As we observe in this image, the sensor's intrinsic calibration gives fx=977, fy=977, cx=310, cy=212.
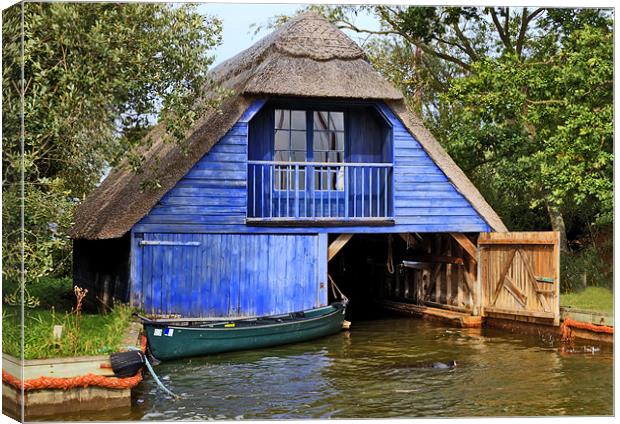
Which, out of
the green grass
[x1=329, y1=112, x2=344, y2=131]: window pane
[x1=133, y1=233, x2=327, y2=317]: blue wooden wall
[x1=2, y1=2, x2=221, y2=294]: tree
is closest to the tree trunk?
the green grass

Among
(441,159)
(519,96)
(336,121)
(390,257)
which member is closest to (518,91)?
(519,96)

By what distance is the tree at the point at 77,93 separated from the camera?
1127 cm

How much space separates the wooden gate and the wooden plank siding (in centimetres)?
147

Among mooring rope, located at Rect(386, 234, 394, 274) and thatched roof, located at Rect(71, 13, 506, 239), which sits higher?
thatched roof, located at Rect(71, 13, 506, 239)

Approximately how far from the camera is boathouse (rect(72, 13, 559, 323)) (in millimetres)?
17375

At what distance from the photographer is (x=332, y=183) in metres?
19.1

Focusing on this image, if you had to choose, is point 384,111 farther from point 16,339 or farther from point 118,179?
point 16,339

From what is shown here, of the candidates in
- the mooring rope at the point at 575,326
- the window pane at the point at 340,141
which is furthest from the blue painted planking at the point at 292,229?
the mooring rope at the point at 575,326

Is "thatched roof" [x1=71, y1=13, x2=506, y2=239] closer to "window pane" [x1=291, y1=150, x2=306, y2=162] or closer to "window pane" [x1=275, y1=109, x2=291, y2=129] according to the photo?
"window pane" [x1=275, y1=109, x2=291, y2=129]

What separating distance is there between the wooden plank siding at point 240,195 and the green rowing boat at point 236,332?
5.43 ft

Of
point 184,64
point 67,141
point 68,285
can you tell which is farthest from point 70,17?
point 68,285

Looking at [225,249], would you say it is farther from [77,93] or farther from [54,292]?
[54,292]

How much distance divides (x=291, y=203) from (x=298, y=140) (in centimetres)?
130

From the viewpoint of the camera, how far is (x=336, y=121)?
19.2 m
